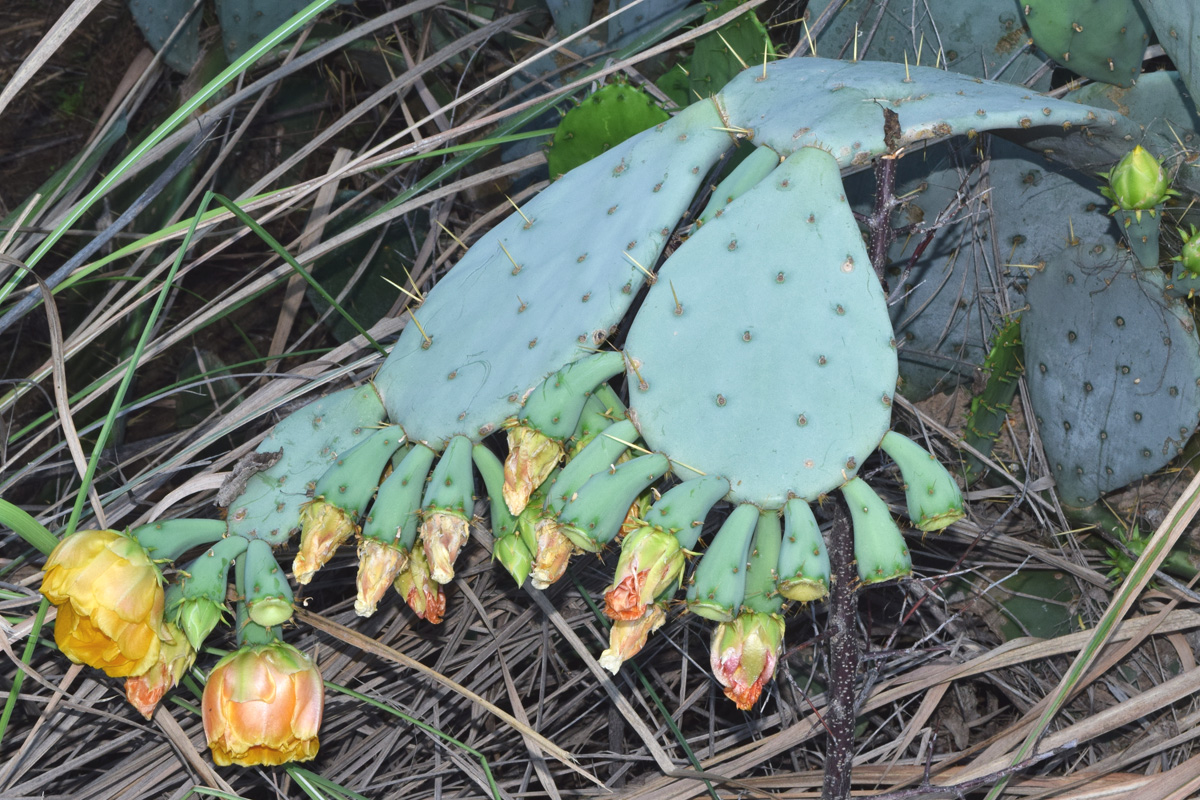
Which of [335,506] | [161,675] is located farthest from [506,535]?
[161,675]

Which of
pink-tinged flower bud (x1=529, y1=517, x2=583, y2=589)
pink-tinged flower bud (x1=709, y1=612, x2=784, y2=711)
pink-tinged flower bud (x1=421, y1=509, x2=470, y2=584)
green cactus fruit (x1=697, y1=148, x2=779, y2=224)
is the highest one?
green cactus fruit (x1=697, y1=148, x2=779, y2=224)

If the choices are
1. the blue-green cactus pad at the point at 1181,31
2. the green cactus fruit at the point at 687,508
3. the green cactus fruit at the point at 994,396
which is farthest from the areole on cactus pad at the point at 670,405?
the green cactus fruit at the point at 994,396

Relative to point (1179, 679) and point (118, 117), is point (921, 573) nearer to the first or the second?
point (1179, 679)

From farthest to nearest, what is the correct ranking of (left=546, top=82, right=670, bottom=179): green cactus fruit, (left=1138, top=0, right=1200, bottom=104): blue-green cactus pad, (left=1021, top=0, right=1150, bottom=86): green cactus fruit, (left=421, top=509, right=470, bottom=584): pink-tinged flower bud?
(left=546, top=82, right=670, bottom=179): green cactus fruit → (left=1021, top=0, right=1150, bottom=86): green cactus fruit → (left=1138, top=0, right=1200, bottom=104): blue-green cactus pad → (left=421, top=509, right=470, bottom=584): pink-tinged flower bud

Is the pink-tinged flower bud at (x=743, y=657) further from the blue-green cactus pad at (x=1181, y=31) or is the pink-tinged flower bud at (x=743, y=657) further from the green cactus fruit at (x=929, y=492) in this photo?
the blue-green cactus pad at (x=1181, y=31)

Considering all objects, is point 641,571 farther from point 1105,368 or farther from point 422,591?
point 1105,368

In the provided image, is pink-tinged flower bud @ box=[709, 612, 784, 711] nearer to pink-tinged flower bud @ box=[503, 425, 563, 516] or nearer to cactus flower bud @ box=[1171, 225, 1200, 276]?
pink-tinged flower bud @ box=[503, 425, 563, 516]

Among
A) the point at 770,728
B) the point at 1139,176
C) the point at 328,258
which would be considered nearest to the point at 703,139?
the point at 1139,176

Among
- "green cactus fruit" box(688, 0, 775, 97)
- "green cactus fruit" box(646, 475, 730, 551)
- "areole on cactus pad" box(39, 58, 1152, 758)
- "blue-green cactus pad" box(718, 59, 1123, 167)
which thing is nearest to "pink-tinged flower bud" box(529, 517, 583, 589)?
"areole on cactus pad" box(39, 58, 1152, 758)
